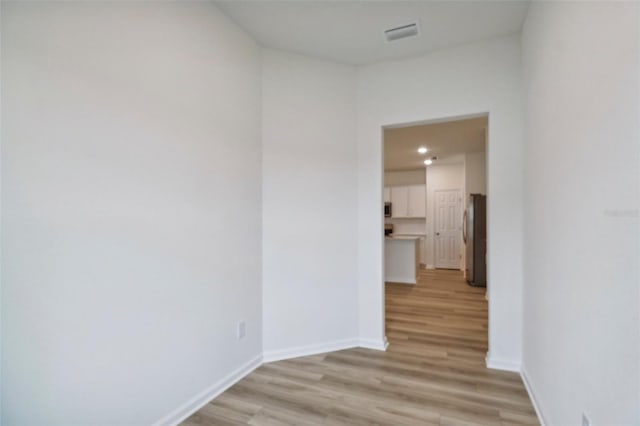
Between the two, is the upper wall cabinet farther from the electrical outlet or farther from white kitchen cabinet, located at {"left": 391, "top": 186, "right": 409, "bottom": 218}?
the electrical outlet

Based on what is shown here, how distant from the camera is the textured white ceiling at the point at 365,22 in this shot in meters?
2.15

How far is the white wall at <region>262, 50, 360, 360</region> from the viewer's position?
273 cm

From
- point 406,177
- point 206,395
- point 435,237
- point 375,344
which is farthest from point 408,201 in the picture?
point 206,395

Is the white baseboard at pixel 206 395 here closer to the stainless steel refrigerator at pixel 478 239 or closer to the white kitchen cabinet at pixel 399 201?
the stainless steel refrigerator at pixel 478 239

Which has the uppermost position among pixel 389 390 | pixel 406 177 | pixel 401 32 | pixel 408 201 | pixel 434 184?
pixel 401 32

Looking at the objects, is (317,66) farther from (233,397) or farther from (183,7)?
(233,397)

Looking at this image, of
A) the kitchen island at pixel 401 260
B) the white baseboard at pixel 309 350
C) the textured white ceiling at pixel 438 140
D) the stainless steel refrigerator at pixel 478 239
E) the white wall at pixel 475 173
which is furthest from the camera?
the white wall at pixel 475 173

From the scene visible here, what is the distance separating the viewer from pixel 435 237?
7723 mm

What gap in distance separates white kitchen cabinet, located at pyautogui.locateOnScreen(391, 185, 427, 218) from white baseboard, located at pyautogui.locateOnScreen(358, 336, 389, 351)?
578 centimetres

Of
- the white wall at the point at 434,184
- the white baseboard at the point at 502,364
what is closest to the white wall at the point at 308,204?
the white baseboard at the point at 502,364

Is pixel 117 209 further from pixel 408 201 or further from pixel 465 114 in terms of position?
pixel 408 201

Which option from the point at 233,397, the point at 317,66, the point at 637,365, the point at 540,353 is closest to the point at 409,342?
the point at 540,353

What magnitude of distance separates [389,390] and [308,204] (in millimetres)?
1675

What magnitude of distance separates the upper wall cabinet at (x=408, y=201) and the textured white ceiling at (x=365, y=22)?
5825mm
